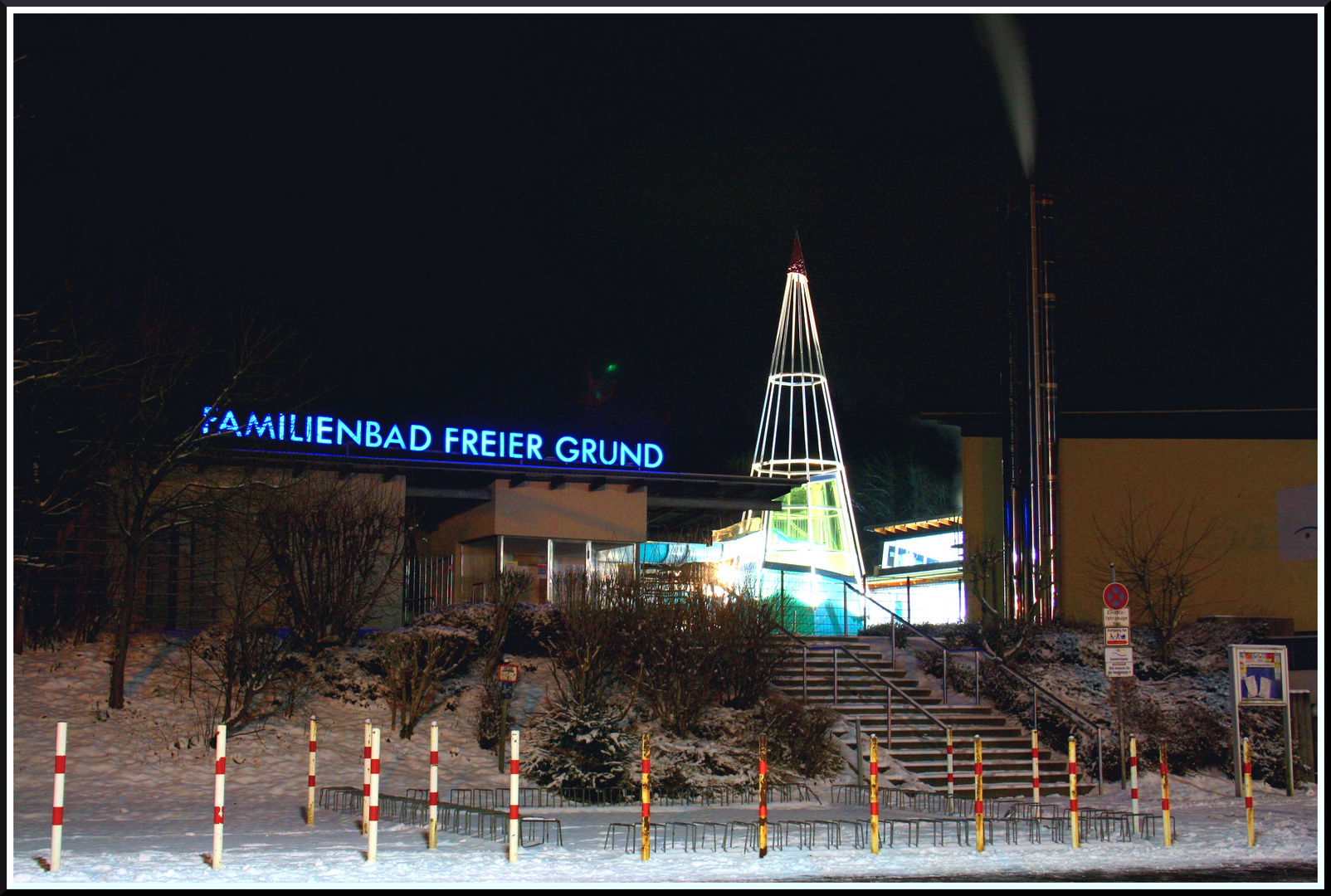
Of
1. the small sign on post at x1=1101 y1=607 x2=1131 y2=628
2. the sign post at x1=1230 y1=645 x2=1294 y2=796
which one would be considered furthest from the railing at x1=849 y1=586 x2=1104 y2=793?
the small sign on post at x1=1101 y1=607 x2=1131 y2=628

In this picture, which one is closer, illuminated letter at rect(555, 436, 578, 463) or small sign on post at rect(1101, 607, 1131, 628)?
small sign on post at rect(1101, 607, 1131, 628)

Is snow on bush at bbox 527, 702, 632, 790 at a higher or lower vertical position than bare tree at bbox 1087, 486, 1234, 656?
lower

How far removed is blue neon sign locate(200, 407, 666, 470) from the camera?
86.7ft

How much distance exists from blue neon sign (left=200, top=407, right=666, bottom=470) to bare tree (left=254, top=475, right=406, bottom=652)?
3.93 metres

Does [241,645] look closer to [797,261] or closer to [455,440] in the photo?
[455,440]

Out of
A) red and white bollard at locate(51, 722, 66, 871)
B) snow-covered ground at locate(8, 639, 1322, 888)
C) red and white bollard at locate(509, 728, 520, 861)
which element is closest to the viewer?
red and white bollard at locate(51, 722, 66, 871)

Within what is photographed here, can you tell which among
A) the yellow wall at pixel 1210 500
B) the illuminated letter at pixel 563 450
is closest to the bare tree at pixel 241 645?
the illuminated letter at pixel 563 450

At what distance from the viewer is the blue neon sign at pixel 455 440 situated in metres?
26.4

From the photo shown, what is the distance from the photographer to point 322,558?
20172mm

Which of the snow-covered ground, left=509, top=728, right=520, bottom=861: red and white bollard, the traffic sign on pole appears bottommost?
the snow-covered ground

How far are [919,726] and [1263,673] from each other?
5.11m

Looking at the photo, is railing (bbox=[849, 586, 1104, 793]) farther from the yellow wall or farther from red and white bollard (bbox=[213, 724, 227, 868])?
red and white bollard (bbox=[213, 724, 227, 868])

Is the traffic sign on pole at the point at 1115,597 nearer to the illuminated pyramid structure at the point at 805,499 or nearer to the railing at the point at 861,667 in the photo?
the railing at the point at 861,667

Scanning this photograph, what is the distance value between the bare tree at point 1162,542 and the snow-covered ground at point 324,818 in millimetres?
9024
